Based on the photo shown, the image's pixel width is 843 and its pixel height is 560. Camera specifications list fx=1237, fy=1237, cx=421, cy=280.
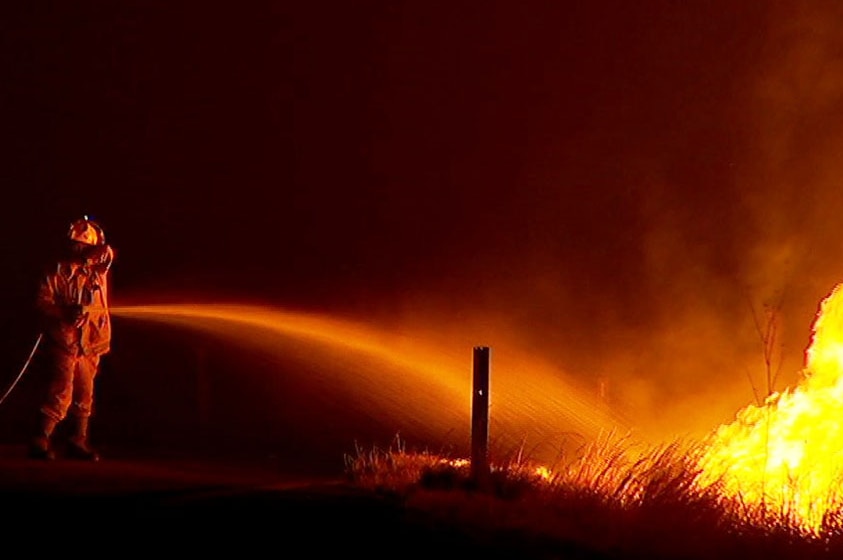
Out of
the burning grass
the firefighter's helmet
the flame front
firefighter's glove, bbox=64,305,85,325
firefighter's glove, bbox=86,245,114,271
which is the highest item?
the firefighter's helmet

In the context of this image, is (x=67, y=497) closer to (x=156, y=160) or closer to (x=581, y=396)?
(x=581, y=396)

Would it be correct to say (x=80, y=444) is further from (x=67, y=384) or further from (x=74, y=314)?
(x=74, y=314)

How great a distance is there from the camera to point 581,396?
17.1 m

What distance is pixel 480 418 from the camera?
8328 millimetres

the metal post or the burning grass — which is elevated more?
the metal post

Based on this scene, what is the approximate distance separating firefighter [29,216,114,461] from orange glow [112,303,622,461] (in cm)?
370

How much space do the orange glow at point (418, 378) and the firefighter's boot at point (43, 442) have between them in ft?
13.5

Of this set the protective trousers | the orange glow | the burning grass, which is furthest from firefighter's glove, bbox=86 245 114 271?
the orange glow

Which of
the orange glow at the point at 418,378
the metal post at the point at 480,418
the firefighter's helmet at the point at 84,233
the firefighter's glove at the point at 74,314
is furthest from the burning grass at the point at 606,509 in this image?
the orange glow at the point at 418,378

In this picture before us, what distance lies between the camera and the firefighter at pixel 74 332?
945 cm

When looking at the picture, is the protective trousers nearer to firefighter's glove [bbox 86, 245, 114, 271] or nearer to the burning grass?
firefighter's glove [bbox 86, 245, 114, 271]

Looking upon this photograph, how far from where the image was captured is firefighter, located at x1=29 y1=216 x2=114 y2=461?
31.0 ft

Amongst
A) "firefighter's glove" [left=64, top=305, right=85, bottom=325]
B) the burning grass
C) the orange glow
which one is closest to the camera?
the burning grass

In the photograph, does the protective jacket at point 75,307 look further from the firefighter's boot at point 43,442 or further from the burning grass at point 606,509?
the burning grass at point 606,509
